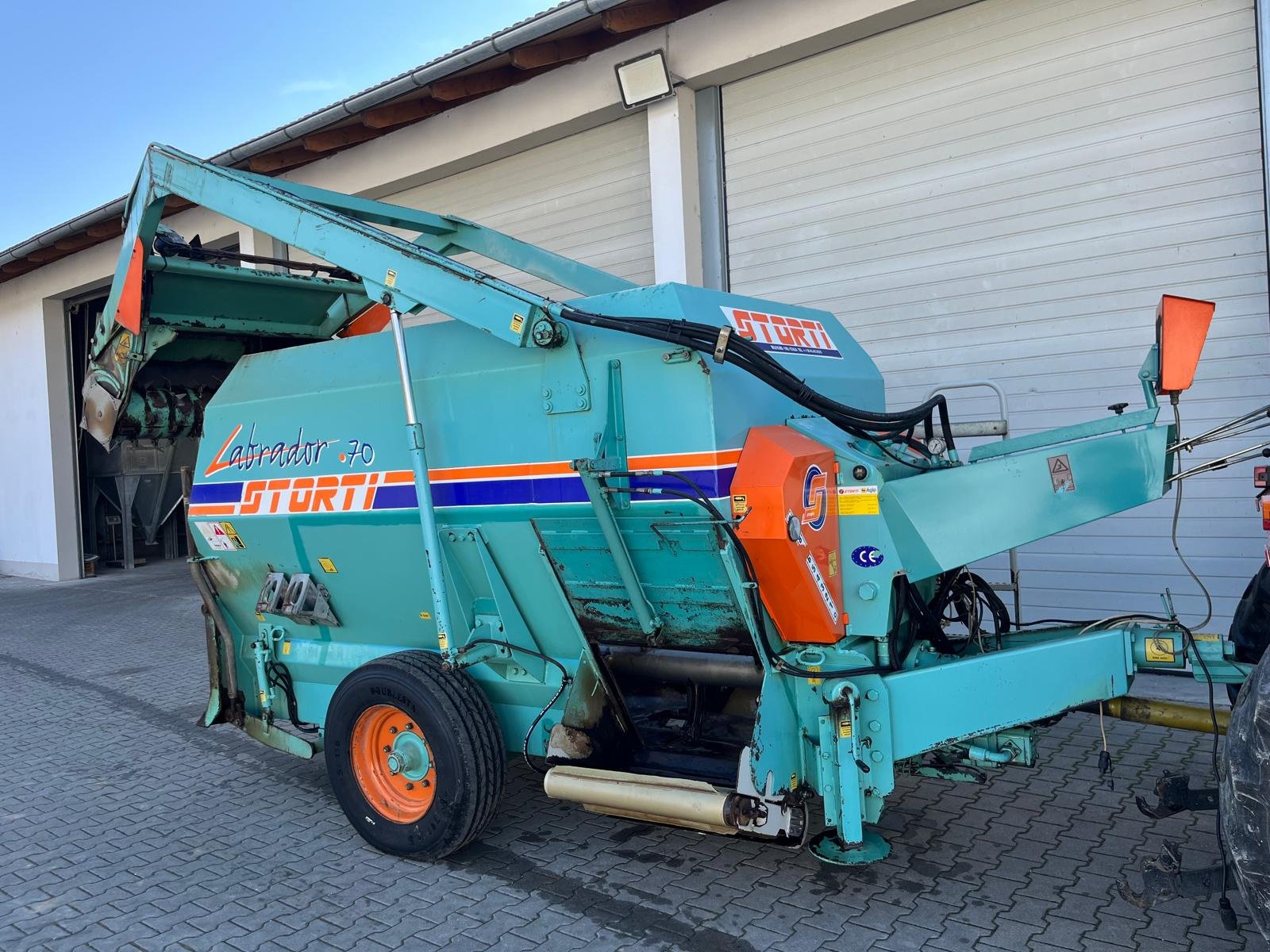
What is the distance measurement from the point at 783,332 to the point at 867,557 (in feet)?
3.56

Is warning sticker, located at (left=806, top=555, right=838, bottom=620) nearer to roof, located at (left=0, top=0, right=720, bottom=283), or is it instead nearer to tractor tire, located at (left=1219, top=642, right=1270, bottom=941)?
tractor tire, located at (left=1219, top=642, right=1270, bottom=941)

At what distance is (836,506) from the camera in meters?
3.15

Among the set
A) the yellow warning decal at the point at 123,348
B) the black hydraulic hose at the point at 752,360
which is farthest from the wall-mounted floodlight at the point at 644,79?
the black hydraulic hose at the point at 752,360

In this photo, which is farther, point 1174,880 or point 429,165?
point 429,165

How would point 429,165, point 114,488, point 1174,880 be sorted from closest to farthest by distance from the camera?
point 1174,880, point 429,165, point 114,488

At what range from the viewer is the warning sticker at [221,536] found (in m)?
4.61

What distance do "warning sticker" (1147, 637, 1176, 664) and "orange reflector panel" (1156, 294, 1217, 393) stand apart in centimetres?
83

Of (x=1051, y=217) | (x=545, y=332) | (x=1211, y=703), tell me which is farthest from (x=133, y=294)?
(x=1051, y=217)

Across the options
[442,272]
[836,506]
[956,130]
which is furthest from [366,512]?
[956,130]

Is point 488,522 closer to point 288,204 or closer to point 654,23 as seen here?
point 288,204

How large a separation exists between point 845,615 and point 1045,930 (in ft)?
3.73

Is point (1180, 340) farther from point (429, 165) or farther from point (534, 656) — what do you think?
point (429, 165)

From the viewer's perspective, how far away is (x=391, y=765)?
12.7ft

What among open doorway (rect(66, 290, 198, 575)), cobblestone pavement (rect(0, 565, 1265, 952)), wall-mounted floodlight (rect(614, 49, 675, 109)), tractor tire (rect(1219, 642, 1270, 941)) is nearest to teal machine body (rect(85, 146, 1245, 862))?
cobblestone pavement (rect(0, 565, 1265, 952))
